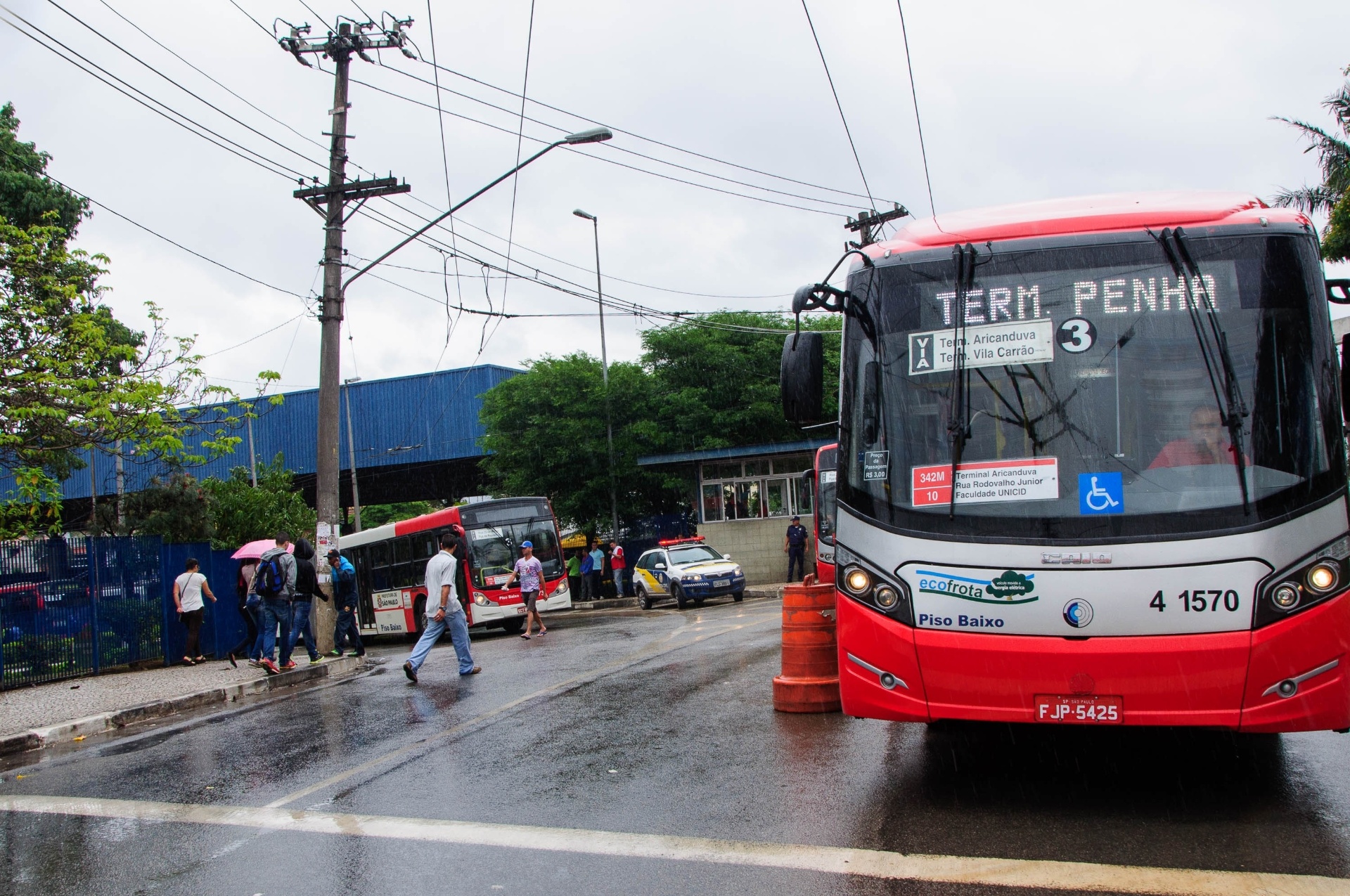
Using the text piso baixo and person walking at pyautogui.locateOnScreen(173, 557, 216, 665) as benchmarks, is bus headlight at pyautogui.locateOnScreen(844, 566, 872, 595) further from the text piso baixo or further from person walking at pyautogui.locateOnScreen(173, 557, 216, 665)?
person walking at pyautogui.locateOnScreen(173, 557, 216, 665)

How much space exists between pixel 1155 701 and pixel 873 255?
2.72 m

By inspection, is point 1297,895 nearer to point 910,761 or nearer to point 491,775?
point 910,761

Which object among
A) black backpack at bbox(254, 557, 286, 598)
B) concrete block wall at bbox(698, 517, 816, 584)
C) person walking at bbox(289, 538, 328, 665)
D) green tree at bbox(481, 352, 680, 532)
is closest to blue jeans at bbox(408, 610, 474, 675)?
black backpack at bbox(254, 557, 286, 598)

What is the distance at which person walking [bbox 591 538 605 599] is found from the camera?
35.2 m

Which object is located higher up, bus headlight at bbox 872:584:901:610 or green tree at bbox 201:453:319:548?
green tree at bbox 201:453:319:548

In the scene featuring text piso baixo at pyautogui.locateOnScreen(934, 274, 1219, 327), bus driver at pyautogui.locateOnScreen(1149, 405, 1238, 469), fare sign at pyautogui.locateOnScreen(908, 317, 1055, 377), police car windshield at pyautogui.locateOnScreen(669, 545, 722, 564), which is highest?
text piso baixo at pyautogui.locateOnScreen(934, 274, 1219, 327)

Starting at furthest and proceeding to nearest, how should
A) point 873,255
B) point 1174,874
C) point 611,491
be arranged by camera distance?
1. point 611,491
2. point 873,255
3. point 1174,874

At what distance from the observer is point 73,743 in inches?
406

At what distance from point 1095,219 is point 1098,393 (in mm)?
977

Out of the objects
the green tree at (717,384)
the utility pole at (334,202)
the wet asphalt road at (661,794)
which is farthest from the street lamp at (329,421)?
the green tree at (717,384)

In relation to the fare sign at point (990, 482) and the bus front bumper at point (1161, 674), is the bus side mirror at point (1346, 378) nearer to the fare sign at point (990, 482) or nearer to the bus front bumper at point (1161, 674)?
the bus front bumper at point (1161, 674)

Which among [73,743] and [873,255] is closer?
[873,255]

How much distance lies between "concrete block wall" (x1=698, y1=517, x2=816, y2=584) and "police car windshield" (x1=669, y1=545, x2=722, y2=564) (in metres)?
7.34

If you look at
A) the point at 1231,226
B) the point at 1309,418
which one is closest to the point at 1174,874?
the point at 1309,418
